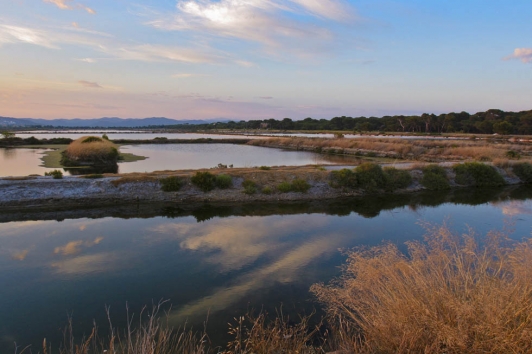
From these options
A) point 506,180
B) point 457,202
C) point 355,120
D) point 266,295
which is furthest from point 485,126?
point 266,295

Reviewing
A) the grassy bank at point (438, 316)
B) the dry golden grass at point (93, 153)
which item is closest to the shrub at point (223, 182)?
the grassy bank at point (438, 316)

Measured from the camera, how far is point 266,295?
29.3 feet

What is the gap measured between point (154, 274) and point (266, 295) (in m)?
3.66

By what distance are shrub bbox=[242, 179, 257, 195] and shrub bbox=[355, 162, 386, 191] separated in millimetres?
7516

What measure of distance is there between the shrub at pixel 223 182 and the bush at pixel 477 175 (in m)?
18.4

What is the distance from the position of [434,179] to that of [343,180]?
315 inches

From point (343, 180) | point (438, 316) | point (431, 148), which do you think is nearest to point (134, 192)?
point (343, 180)

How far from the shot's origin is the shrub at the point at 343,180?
23.2 m

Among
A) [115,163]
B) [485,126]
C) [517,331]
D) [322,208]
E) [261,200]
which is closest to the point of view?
[517,331]

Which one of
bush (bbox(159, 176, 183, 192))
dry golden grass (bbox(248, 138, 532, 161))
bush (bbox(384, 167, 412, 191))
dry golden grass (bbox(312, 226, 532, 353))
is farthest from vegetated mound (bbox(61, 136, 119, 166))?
dry golden grass (bbox(312, 226, 532, 353))

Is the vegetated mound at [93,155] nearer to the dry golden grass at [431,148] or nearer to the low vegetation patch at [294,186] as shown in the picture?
the low vegetation patch at [294,186]

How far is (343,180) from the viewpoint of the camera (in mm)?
23297

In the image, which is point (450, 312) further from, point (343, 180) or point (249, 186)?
point (343, 180)

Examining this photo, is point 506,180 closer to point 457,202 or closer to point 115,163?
point 457,202
